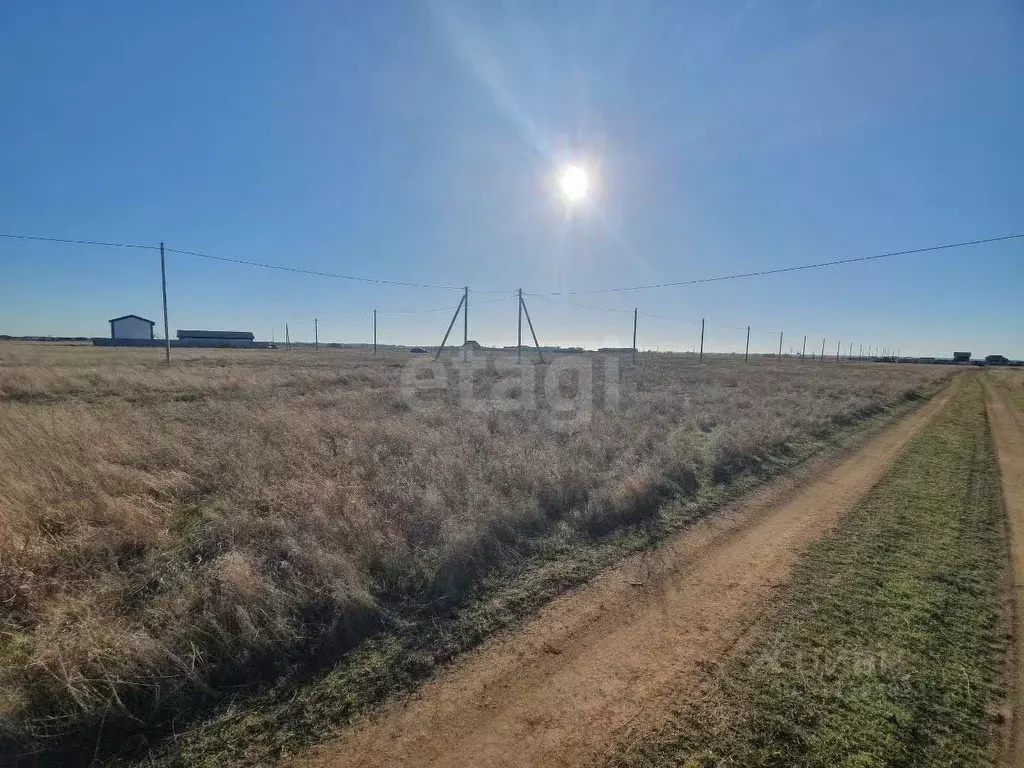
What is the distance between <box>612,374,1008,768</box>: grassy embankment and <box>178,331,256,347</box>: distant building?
103 metres

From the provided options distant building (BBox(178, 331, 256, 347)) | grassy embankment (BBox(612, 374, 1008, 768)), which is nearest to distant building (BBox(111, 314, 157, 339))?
distant building (BBox(178, 331, 256, 347))

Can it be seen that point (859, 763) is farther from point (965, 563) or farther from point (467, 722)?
point (965, 563)

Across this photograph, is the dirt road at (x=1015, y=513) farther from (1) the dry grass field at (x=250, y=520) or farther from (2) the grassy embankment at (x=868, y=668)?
(1) the dry grass field at (x=250, y=520)

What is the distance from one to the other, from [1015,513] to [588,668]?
756cm

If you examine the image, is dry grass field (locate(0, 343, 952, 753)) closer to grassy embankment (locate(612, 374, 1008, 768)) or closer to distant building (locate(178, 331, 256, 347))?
grassy embankment (locate(612, 374, 1008, 768))

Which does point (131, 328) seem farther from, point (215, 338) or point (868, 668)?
point (868, 668)

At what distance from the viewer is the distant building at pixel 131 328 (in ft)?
277

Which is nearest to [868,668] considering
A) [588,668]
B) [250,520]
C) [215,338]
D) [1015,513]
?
[588,668]

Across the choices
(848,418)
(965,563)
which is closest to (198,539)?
(965,563)

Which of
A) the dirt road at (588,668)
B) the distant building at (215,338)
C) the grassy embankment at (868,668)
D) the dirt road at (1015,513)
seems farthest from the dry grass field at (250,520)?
the distant building at (215,338)

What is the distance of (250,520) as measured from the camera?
4.89 m

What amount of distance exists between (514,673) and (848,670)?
2.46m

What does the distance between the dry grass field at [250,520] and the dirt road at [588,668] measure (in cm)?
99

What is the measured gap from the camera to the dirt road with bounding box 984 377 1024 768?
2.71 m
